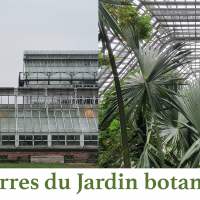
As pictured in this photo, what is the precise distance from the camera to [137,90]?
849cm

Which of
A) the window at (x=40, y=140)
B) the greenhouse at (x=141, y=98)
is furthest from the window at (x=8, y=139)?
the greenhouse at (x=141, y=98)

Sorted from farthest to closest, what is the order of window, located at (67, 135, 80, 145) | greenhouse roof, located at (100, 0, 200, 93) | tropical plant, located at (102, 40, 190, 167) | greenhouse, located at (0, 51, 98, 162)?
greenhouse roof, located at (100, 0, 200, 93)
tropical plant, located at (102, 40, 190, 167)
window, located at (67, 135, 80, 145)
greenhouse, located at (0, 51, 98, 162)

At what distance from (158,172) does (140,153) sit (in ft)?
7.37

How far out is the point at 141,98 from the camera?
8.55m

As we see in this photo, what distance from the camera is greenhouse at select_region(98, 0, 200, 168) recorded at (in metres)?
8.14

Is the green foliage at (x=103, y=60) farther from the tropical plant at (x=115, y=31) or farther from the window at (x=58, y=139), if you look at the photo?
the window at (x=58, y=139)

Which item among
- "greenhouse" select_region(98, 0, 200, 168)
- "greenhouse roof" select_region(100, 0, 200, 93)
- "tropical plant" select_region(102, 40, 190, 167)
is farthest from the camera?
"greenhouse roof" select_region(100, 0, 200, 93)

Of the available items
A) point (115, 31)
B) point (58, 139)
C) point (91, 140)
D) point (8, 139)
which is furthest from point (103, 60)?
point (8, 139)

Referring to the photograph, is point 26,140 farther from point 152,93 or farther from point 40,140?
point 152,93

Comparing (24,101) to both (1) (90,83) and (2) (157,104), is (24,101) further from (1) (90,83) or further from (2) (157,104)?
(2) (157,104)

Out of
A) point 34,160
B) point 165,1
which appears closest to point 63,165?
point 34,160

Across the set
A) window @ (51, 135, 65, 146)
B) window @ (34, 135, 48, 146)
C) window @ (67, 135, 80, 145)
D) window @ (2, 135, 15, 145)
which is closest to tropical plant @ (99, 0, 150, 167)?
window @ (67, 135, 80, 145)

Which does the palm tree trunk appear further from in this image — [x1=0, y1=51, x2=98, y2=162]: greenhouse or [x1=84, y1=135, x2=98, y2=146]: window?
[x1=84, y1=135, x2=98, y2=146]: window

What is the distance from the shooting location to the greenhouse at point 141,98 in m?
8.14
